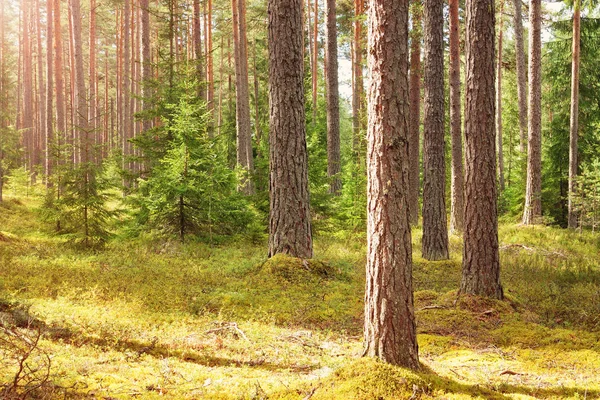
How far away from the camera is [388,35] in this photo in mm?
4398

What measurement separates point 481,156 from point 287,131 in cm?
367

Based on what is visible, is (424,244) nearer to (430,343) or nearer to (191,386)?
(430,343)

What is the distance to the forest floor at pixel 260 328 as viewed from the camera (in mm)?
4176

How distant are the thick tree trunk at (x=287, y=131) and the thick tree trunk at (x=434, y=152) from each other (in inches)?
152

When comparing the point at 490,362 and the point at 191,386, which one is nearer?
the point at 191,386

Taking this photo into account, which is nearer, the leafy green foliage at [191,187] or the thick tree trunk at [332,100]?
the leafy green foliage at [191,187]

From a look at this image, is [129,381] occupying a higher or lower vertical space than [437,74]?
lower

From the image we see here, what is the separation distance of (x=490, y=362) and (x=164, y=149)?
1036 centimetres

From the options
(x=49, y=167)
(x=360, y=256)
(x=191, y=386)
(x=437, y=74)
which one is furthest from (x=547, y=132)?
(x=49, y=167)

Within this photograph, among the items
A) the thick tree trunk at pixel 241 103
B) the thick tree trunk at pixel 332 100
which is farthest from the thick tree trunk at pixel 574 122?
the thick tree trunk at pixel 241 103

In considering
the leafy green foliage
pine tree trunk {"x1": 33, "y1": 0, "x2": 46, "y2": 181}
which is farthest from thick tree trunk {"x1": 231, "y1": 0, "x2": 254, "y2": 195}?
pine tree trunk {"x1": 33, "y1": 0, "x2": 46, "y2": 181}

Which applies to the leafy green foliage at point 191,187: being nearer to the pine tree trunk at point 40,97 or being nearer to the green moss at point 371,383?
the green moss at point 371,383

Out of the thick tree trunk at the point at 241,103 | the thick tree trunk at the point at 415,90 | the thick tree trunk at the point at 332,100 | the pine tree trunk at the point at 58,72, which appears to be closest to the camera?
the thick tree trunk at the point at 332,100

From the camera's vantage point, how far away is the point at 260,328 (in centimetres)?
651
